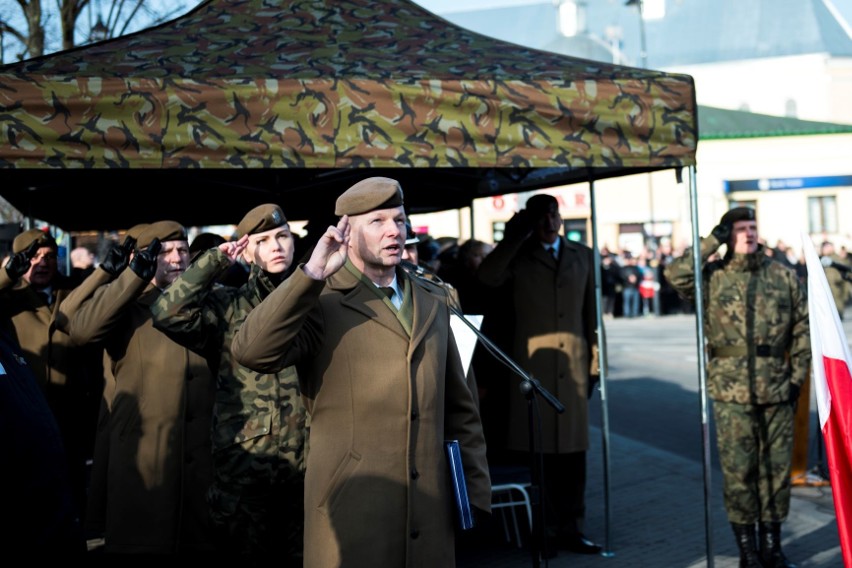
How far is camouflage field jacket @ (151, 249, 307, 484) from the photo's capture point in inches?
198

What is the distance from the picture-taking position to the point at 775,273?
729 cm

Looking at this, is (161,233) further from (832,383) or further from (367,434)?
(832,383)

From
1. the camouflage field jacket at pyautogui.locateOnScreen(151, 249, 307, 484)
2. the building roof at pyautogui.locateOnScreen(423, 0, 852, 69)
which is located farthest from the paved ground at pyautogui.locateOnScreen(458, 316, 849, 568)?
the building roof at pyautogui.locateOnScreen(423, 0, 852, 69)

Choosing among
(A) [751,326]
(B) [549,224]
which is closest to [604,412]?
(A) [751,326]

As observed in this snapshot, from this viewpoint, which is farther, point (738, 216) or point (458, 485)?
point (738, 216)

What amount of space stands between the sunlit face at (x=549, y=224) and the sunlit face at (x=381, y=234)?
143 inches

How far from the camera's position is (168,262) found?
20.8 ft

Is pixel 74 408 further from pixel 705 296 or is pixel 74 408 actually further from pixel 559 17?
pixel 559 17

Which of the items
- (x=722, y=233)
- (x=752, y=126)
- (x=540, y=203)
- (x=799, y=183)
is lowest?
(x=722, y=233)

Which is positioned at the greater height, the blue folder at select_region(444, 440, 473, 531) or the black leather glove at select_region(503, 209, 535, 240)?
the black leather glove at select_region(503, 209, 535, 240)

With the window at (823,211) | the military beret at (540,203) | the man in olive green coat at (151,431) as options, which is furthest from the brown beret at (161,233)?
the window at (823,211)

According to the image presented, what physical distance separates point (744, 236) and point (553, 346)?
1.41 m

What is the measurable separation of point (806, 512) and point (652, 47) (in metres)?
82.1

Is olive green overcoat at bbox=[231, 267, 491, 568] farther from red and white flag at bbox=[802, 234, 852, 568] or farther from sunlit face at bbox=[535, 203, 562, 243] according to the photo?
sunlit face at bbox=[535, 203, 562, 243]
